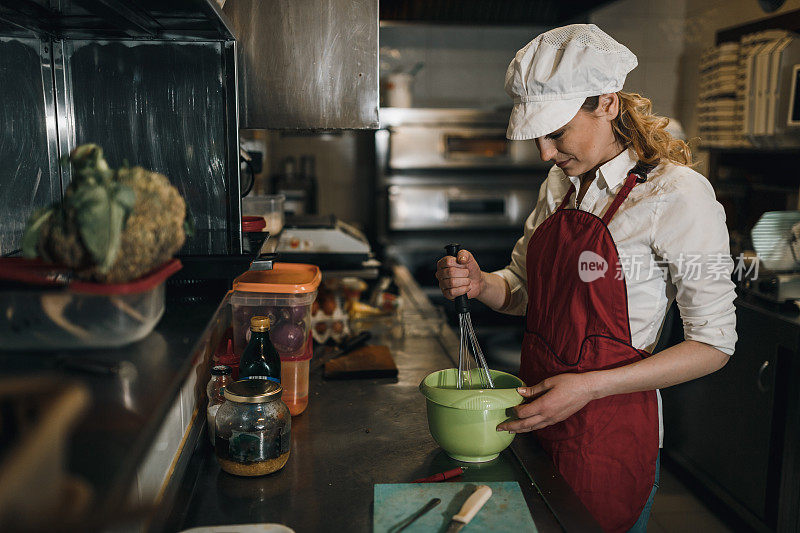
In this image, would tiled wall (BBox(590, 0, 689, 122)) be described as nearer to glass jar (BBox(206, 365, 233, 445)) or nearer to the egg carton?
the egg carton

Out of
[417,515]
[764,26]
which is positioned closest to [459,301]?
[417,515]

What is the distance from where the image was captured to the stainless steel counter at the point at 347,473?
1.15 m

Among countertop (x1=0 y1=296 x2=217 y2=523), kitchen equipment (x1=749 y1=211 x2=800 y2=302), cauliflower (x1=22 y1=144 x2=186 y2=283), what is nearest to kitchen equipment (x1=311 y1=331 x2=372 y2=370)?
countertop (x1=0 y1=296 x2=217 y2=523)

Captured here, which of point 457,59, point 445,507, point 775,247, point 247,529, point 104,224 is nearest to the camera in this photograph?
point 104,224

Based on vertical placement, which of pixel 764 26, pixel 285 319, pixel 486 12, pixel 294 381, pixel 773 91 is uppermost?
pixel 486 12

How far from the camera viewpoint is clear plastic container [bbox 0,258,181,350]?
2.38ft

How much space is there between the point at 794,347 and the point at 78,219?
98.5 inches

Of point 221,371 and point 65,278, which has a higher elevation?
point 65,278

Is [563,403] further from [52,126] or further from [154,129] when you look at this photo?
[52,126]

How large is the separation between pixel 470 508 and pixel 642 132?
→ 897mm

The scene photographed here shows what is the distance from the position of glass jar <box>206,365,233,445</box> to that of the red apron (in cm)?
72

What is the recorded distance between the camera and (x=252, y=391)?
4.04 feet

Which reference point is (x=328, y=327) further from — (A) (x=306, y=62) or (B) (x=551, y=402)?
(B) (x=551, y=402)

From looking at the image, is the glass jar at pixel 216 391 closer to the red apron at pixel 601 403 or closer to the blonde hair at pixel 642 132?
the red apron at pixel 601 403
